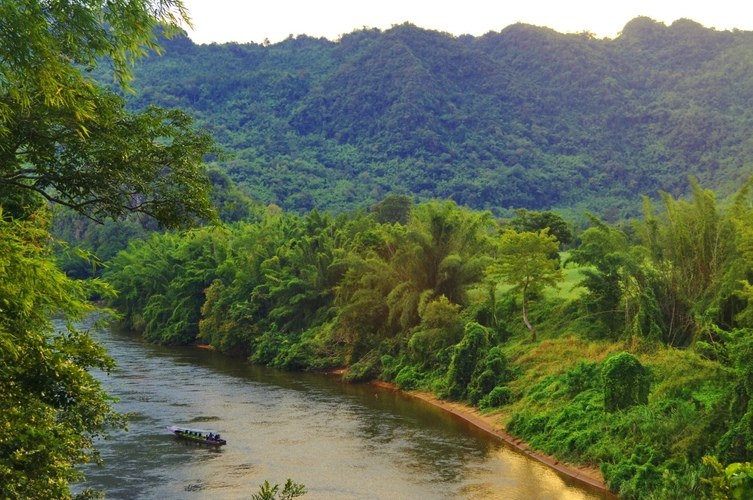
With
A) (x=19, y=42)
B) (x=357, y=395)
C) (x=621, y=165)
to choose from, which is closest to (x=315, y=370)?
(x=357, y=395)

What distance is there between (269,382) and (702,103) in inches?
4856

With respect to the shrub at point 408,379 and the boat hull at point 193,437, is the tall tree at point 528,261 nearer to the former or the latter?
the shrub at point 408,379

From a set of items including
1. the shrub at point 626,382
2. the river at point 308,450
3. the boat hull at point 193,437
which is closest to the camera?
the river at point 308,450

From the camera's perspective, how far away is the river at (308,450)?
2348 centimetres

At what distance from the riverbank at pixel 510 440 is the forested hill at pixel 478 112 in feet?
241

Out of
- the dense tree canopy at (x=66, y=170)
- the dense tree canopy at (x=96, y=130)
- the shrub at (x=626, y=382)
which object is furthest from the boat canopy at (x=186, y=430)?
the dense tree canopy at (x=96, y=130)

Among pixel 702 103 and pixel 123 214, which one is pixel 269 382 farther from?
pixel 702 103

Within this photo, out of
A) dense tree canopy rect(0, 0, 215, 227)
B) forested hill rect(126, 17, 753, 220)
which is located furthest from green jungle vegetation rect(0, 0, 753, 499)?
forested hill rect(126, 17, 753, 220)

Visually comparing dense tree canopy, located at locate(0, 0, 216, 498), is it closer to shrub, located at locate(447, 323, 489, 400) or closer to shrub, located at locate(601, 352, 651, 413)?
shrub, located at locate(601, 352, 651, 413)

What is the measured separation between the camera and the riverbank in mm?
24220

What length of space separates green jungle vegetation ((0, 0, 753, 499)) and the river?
80.8 inches

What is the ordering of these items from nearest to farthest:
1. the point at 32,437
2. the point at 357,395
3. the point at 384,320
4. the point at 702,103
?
1. the point at 32,437
2. the point at 357,395
3. the point at 384,320
4. the point at 702,103

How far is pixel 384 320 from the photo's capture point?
44.7m

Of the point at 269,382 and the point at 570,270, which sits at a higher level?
the point at 570,270
